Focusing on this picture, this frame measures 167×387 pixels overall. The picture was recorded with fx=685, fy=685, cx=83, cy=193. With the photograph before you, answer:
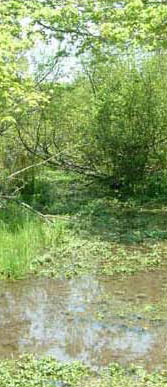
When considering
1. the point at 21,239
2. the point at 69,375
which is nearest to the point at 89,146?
the point at 21,239

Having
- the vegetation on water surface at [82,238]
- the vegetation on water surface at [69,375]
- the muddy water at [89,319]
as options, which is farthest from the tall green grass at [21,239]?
the vegetation on water surface at [69,375]

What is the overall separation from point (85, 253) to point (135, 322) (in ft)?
9.71

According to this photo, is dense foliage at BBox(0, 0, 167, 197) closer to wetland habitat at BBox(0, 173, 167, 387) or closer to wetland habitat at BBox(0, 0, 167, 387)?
wetland habitat at BBox(0, 0, 167, 387)

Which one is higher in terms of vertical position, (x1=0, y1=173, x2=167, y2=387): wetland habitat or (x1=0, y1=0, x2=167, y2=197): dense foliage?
(x1=0, y1=0, x2=167, y2=197): dense foliage

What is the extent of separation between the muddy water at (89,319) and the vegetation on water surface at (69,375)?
8.6 inches

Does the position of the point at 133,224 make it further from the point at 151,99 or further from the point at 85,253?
the point at 151,99

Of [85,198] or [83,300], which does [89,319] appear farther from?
[85,198]

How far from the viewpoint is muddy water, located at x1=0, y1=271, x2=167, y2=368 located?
6.27 metres

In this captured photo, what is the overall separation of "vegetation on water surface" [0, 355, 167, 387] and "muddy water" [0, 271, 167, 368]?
0.22 metres

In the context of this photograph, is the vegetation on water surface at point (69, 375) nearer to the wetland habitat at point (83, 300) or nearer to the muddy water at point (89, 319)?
the wetland habitat at point (83, 300)

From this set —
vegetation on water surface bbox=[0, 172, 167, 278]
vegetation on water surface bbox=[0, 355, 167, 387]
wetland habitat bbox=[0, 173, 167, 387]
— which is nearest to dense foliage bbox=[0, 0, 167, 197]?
vegetation on water surface bbox=[0, 172, 167, 278]

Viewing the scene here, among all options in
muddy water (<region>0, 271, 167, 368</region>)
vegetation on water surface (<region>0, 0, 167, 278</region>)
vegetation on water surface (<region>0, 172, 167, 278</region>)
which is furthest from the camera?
vegetation on water surface (<region>0, 0, 167, 278</region>)

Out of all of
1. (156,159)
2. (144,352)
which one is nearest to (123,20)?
(156,159)

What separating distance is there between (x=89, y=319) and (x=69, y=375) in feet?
4.78
